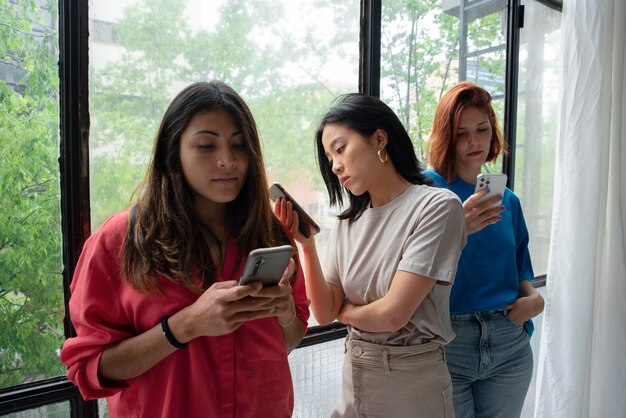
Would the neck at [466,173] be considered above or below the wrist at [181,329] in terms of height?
above

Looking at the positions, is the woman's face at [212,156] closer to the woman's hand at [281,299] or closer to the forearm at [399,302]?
the woman's hand at [281,299]

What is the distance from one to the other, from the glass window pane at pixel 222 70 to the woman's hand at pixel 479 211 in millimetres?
464

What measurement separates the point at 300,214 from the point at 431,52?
1.02 metres

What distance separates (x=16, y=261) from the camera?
1.01 meters

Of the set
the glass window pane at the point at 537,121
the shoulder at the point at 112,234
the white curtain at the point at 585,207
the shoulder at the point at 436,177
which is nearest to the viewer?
the shoulder at the point at 112,234

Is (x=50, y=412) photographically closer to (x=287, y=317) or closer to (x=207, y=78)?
(x=287, y=317)

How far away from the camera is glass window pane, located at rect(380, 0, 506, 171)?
1659 millimetres

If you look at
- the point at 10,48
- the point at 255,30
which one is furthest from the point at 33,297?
the point at 255,30

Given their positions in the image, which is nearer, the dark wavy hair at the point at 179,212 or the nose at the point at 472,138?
→ the dark wavy hair at the point at 179,212

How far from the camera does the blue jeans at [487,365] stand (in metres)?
1.25

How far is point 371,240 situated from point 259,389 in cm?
39

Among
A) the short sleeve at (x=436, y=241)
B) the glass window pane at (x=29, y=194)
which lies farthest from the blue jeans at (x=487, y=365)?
the glass window pane at (x=29, y=194)

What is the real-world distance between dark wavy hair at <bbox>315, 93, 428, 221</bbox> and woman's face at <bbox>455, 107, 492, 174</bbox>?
10.4 inches

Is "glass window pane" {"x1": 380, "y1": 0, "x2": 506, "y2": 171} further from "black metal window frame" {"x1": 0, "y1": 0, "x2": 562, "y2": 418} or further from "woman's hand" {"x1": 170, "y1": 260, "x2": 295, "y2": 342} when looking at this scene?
"woman's hand" {"x1": 170, "y1": 260, "x2": 295, "y2": 342}
